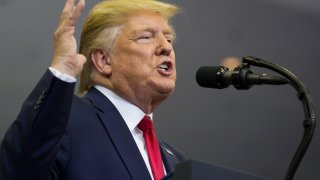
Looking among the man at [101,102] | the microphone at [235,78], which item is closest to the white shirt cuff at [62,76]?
the man at [101,102]

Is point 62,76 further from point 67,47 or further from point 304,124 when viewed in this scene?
point 304,124

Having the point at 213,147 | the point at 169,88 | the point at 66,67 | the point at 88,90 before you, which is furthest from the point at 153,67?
the point at 213,147

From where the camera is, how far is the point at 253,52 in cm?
278

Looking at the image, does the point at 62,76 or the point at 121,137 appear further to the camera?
the point at 121,137

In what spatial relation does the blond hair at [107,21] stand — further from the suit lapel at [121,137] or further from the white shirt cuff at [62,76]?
the white shirt cuff at [62,76]

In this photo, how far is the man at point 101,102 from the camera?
50.5 inches

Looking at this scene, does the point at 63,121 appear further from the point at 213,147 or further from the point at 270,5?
the point at 270,5

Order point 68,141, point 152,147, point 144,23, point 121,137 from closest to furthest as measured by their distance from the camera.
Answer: point 68,141 < point 121,137 < point 152,147 < point 144,23

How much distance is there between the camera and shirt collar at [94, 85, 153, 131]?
1699 millimetres

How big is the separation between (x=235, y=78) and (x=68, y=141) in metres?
0.42

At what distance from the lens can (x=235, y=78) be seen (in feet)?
4.34

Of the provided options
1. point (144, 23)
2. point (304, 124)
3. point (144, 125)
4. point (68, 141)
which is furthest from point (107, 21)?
point (304, 124)

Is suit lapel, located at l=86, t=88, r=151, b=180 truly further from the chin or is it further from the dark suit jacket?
the chin

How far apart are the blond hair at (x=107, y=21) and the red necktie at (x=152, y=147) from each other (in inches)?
9.3
